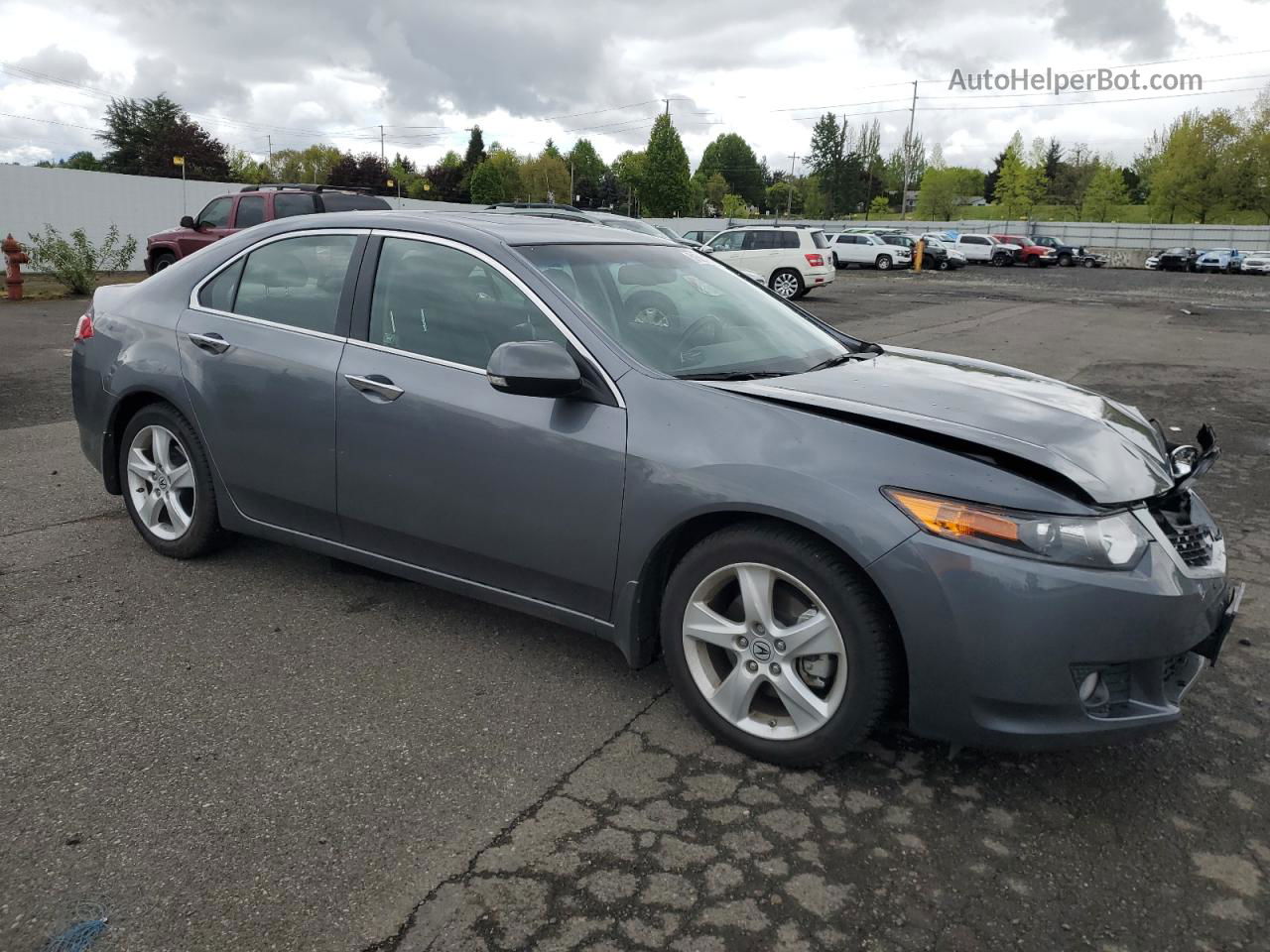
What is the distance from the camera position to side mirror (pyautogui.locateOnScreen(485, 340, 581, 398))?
2.98 m

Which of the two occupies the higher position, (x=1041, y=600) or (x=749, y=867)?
(x=1041, y=600)

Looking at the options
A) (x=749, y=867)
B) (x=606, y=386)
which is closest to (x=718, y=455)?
(x=606, y=386)

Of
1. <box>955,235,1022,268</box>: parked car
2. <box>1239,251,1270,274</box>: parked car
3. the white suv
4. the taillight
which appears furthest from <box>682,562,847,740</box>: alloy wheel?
<box>1239,251,1270,274</box>: parked car

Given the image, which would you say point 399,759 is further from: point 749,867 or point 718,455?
point 718,455

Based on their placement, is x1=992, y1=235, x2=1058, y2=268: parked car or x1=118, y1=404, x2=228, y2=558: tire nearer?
x1=118, y1=404, x2=228, y2=558: tire

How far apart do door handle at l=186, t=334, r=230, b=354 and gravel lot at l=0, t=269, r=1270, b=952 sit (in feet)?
3.28

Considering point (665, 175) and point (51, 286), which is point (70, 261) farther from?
point (665, 175)

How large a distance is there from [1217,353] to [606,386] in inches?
512

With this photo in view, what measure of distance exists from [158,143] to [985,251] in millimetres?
63531

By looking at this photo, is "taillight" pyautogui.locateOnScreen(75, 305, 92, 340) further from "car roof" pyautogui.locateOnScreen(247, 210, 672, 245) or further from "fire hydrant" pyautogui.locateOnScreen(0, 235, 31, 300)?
"fire hydrant" pyautogui.locateOnScreen(0, 235, 31, 300)

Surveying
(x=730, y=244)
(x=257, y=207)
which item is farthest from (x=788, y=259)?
(x=257, y=207)

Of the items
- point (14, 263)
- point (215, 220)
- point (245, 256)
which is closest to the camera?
point (245, 256)

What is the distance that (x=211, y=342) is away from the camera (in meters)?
4.02

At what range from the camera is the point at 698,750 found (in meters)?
2.97
